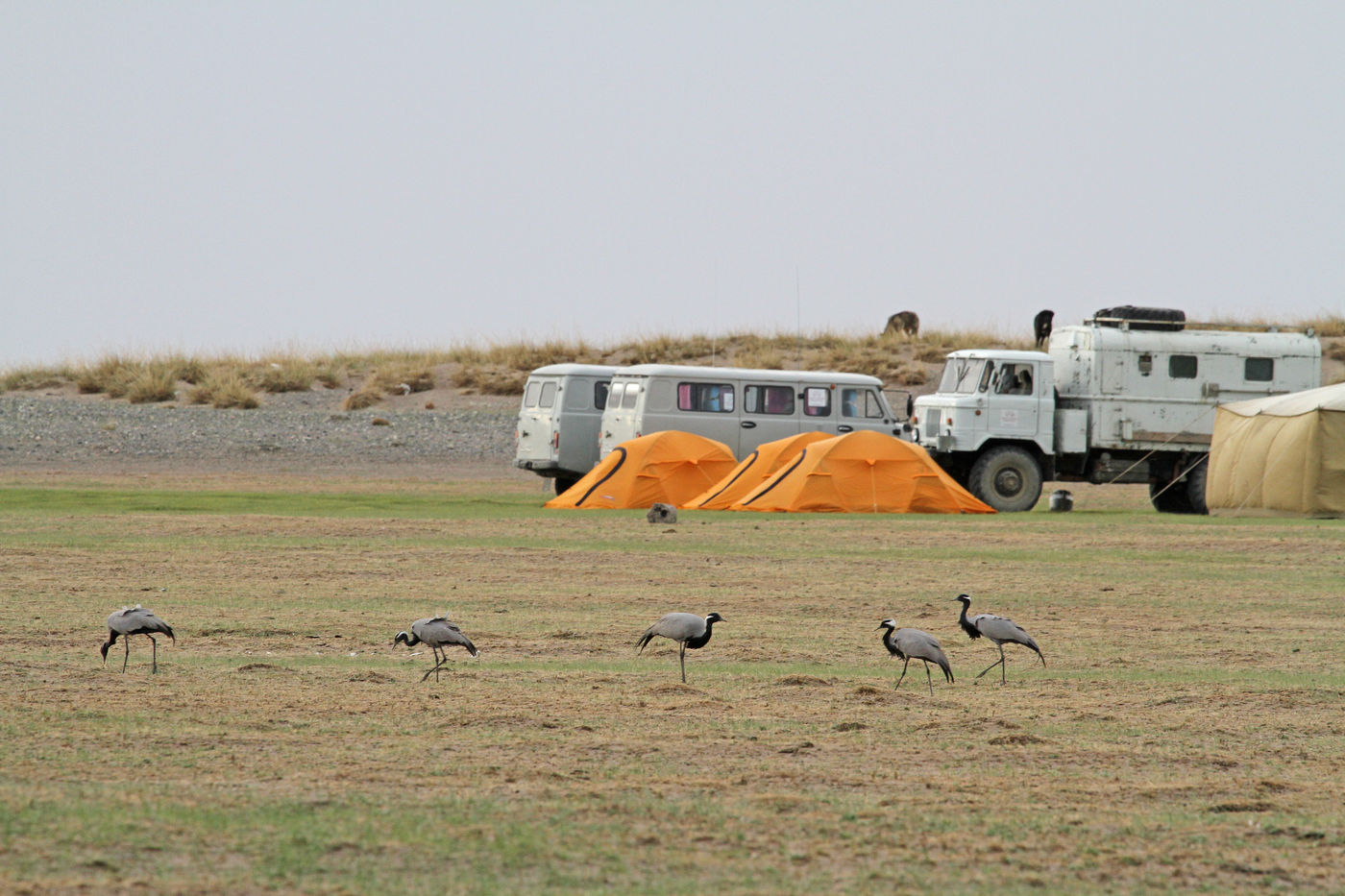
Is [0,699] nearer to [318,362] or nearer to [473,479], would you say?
[473,479]

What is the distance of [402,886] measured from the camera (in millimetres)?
5359

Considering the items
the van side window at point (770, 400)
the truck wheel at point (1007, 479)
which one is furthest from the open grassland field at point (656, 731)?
the van side window at point (770, 400)

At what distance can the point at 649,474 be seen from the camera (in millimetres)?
25891

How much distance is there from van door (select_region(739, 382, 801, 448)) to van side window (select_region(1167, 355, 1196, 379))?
6078 mm

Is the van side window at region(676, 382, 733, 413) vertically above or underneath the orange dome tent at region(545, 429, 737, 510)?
above

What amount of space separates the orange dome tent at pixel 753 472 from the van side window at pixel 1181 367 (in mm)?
5964

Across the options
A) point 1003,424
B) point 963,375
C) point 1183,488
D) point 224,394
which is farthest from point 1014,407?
point 224,394

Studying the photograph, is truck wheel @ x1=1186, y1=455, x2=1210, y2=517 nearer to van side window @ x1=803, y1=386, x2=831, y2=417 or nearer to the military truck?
the military truck

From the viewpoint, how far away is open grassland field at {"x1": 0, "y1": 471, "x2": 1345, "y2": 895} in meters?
5.84

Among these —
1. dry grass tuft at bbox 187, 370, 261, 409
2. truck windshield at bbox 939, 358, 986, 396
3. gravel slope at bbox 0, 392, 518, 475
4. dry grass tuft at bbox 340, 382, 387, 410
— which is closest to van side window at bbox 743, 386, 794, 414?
truck windshield at bbox 939, 358, 986, 396

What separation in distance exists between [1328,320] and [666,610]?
42.9 metres

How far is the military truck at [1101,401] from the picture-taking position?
27.4 m

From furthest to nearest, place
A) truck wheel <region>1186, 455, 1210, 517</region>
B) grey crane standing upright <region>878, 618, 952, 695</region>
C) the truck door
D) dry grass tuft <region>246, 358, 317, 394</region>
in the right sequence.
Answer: dry grass tuft <region>246, 358, 317, 394</region>
truck wheel <region>1186, 455, 1210, 517</region>
the truck door
grey crane standing upright <region>878, 618, 952, 695</region>

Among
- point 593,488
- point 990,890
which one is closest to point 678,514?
point 593,488
